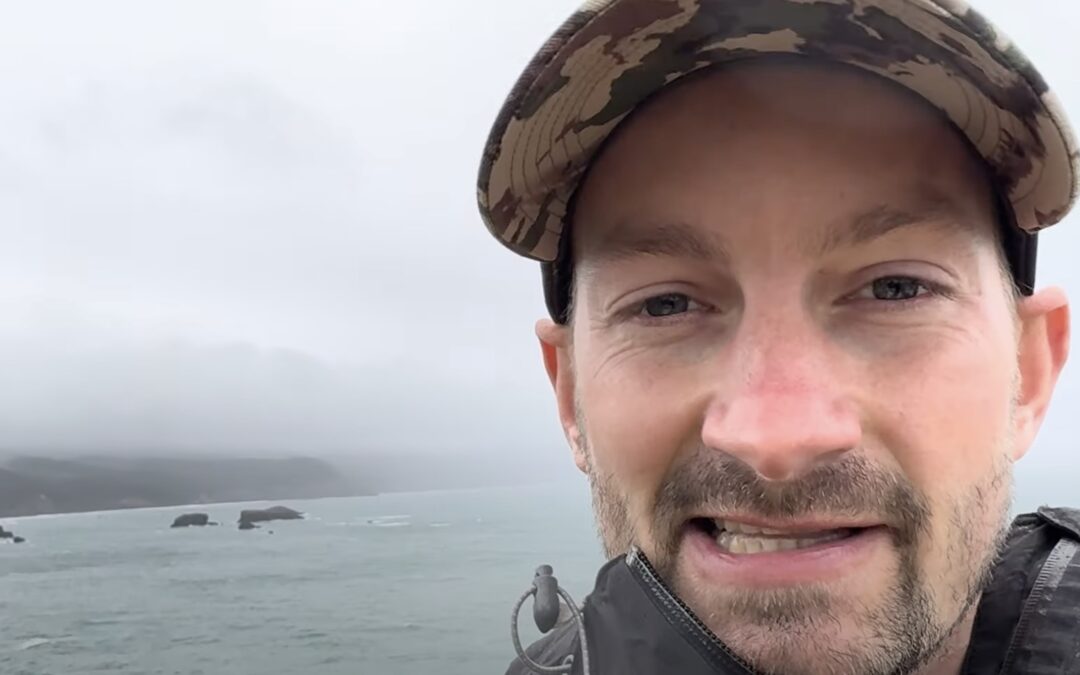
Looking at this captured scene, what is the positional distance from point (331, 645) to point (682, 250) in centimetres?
3877

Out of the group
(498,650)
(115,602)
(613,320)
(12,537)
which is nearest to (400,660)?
(498,650)

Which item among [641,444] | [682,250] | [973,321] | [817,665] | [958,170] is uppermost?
[958,170]

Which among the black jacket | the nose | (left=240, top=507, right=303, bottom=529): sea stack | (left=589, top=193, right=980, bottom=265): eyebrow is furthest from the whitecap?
(left=240, top=507, right=303, bottom=529): sea stack

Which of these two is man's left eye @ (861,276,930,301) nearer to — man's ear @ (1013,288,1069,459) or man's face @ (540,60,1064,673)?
A: man's face @ (540,60,1064,673)

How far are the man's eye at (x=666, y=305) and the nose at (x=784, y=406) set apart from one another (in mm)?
216

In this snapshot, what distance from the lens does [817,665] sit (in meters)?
1.59

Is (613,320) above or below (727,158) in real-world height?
below

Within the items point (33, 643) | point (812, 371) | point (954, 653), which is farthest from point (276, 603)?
point (812, 371)

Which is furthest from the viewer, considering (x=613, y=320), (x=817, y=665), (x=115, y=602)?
(x=115, y=602)

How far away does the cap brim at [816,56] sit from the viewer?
1614mm

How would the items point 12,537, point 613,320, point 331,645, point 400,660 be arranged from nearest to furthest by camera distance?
1. point 613,320
2. point 400,660
3. point 331,645
4. point 12,537

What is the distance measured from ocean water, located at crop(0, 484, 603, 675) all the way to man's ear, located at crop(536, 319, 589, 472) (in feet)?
25.2

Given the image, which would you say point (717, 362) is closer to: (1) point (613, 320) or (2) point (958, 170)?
(1) point (613, 320)

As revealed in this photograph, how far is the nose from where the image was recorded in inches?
61.4
